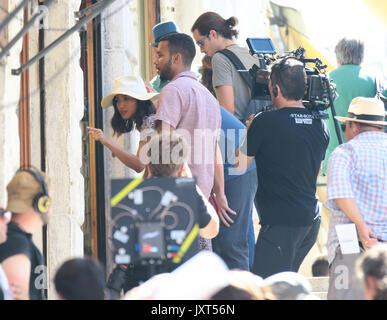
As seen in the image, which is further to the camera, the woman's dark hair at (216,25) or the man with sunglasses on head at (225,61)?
the woman's dark hair at (216,25)

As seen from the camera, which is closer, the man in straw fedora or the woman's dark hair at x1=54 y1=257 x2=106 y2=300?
the woman's dark hair at x1=54 y1=257 x2=106 y2=300

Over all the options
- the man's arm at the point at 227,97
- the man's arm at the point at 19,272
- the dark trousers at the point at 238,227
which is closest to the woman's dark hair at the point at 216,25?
the man's arm at the point at 227,97

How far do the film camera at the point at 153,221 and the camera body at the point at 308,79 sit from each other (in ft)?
7.15

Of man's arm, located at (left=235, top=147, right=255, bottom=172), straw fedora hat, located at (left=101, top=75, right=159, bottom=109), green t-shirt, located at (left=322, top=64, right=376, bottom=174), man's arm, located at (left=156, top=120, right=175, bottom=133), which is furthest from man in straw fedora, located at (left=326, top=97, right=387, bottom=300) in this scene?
green t-shirt, located at (left=322, top=64, right=376, bottom=174)

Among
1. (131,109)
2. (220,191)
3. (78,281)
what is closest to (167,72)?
(131,109)

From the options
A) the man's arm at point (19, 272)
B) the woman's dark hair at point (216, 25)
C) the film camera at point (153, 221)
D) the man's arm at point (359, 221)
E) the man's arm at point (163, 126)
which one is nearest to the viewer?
the film camera at point (153, 221)

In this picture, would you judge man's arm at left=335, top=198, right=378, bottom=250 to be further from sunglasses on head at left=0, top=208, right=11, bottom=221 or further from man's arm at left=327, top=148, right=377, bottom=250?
sunglasses on head at left=0, top=208, right=11, bottom=221

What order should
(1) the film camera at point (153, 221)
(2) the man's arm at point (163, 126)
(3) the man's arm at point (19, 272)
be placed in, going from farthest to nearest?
(2) the man's arm at point (163, 126), (3) the man's arm at point (19, 272), (1) the film camera at point (153, 221)

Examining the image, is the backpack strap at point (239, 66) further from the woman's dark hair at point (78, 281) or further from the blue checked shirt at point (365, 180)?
the woman's dark hair at point (78, 281)

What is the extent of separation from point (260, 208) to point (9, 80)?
1.54 m

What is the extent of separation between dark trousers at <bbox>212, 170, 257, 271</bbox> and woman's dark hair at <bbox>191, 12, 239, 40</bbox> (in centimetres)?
102

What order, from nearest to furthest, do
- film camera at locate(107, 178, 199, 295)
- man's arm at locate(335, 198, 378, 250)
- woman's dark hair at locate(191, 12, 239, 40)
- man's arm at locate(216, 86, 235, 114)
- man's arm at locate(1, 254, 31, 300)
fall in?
1. film camera at locate(107, 178, 199, 295)
2. man's arm at locate(1, 254, 31, 300)
3. man's arm at locate(335, 198, 378, 250)
4. man's arm at locate(216, 86, 235, 114)
5. woman's dark hair at locate(191, 12, 239, 40)

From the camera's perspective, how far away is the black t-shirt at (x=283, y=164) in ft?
17.7

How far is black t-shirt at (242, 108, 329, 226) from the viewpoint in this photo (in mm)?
5402
